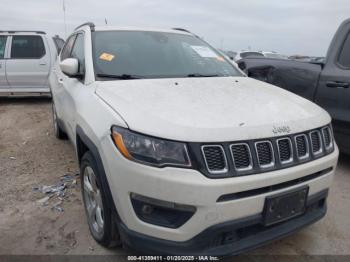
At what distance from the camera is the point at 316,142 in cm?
249

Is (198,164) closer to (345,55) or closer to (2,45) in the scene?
(345,55)

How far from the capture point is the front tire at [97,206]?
240cm

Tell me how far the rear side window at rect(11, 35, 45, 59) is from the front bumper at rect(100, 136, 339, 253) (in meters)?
6.95

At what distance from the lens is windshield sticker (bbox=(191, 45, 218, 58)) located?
3.59m

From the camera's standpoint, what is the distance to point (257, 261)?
2.59 metres

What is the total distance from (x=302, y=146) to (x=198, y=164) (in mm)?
810

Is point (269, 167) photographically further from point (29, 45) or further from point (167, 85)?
point (29, 45)

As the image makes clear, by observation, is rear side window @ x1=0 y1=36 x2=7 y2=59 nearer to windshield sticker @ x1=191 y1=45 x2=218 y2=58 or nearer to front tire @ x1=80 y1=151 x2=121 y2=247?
windshield sticker @ x1=191 y1=45 x2=218 y2=58

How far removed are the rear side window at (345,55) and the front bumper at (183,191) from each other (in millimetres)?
2455

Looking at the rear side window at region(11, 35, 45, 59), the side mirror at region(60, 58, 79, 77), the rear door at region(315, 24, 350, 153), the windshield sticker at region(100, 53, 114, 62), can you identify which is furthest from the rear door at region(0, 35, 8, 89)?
the rear door at region(315, 24, 350, 153)

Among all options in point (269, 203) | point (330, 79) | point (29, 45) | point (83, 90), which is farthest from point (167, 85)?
point (29, 45)

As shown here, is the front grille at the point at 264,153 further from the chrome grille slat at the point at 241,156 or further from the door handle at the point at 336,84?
the door handle at the point at 336,84

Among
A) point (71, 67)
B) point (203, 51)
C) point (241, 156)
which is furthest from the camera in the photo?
point (203, 51)

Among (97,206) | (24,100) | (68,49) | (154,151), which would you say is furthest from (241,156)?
(24,100)
